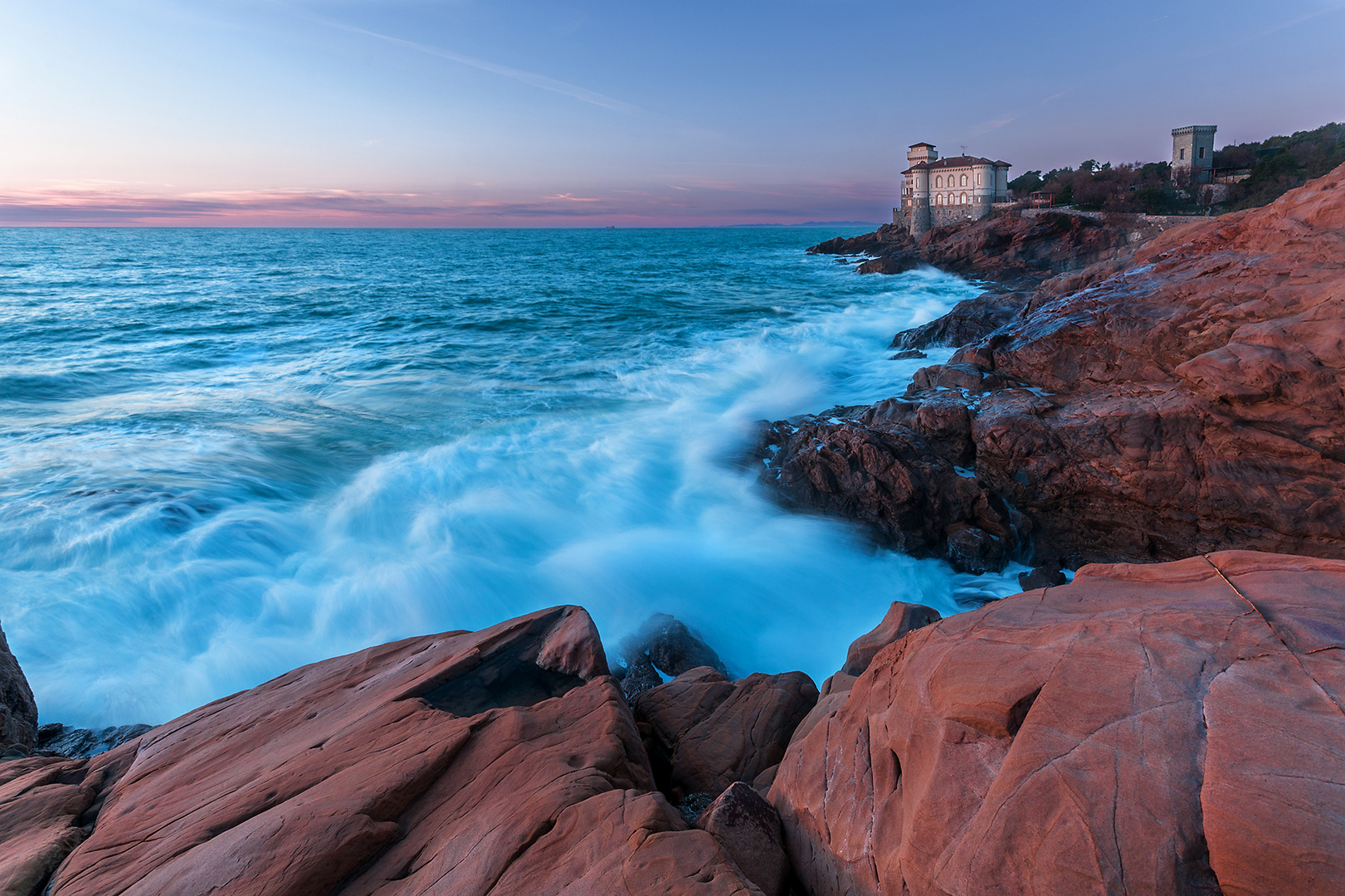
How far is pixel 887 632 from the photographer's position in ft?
19.1

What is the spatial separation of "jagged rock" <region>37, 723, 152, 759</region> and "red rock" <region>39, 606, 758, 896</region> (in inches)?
65.2

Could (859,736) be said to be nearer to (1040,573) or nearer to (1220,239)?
(1040,573)

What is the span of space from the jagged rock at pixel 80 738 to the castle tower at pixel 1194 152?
64902 mm

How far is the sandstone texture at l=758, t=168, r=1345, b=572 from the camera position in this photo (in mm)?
8055

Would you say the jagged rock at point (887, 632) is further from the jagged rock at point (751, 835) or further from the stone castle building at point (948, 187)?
the stone castle building at point (948, 187)

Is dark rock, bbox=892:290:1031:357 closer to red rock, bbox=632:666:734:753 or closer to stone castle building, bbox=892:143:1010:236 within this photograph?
red rock, bbox=632:666:734:753

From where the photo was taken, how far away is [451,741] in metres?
4.38

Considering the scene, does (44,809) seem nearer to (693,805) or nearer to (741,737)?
(693,805)

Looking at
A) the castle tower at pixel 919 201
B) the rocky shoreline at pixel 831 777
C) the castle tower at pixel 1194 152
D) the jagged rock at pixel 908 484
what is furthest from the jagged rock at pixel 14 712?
the castle tower at pixel 919 201

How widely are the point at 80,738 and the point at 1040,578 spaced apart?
1149cm

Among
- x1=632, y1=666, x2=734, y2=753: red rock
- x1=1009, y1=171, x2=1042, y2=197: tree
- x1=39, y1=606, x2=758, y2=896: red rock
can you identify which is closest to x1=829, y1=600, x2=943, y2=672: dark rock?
x1=632, y1=666, x2=734, y2=753: red rock

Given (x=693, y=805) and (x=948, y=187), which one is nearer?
(x=693, y=805)

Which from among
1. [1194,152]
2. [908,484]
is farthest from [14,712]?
[1194,152]

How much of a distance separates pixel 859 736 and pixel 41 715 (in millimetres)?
8607
